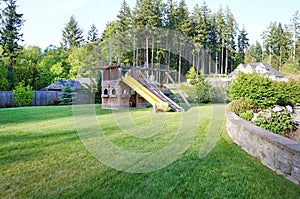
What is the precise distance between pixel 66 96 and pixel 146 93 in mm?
9173

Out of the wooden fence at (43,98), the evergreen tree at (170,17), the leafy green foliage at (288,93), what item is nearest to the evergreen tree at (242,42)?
the evergreen tree at (170,17)

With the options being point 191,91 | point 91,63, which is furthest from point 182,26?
point 91,63

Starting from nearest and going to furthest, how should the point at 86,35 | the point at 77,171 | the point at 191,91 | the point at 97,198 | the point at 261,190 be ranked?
the point at 97,198, the point at 261,190, the point at 77,171, the point at 191,91, the point at 86,35

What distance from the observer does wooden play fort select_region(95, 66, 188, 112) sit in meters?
10.5

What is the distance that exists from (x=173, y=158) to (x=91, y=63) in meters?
10.3

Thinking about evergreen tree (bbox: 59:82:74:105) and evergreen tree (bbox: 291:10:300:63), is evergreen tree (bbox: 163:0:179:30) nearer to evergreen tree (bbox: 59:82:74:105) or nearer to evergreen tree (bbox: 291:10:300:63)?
evergreen tree (bbox: 59:82:74:105)

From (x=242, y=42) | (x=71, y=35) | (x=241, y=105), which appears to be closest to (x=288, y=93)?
(x=241, y=105)

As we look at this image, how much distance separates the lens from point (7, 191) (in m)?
2.39

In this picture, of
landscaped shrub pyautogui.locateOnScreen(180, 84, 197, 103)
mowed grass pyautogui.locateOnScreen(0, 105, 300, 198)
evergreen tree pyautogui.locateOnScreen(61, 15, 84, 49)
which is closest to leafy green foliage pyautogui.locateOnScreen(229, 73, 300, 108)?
mowed grass pyautogui.locateOnScreen(0, 105, 300, 198)

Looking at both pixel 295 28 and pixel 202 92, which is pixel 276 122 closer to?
pixel 202 92

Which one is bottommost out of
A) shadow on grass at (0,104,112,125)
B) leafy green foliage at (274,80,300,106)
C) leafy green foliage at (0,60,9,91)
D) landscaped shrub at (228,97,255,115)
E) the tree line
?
shadow on grass at (0,104,112,125)

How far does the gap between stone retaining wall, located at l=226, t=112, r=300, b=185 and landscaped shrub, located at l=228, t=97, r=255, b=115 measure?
2745 mm

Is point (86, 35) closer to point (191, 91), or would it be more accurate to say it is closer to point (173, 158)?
point (191, 91)

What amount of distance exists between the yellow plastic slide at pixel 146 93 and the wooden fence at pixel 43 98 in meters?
5.31
